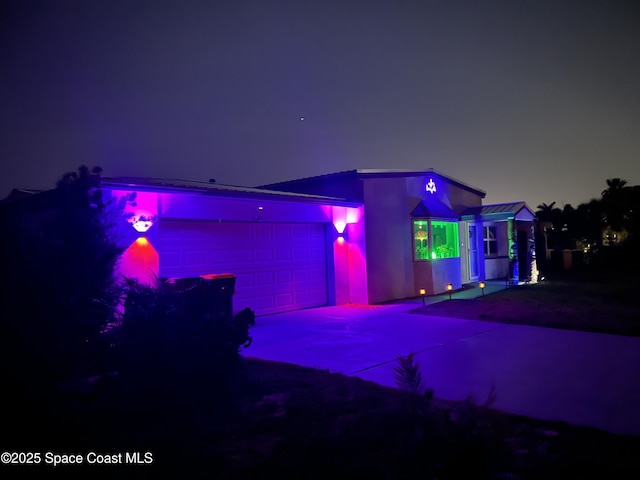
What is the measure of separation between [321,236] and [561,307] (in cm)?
632

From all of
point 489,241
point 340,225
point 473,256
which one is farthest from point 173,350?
point 489,241

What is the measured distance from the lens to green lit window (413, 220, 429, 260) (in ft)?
46.1

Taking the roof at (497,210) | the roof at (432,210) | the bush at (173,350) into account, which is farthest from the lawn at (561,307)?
the bush at (173,350)

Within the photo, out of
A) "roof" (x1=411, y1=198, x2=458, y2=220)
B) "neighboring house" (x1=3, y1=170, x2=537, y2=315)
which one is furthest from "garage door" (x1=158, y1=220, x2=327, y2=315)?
"roof" (x1=411, y1=198, x2=458, y2=220)

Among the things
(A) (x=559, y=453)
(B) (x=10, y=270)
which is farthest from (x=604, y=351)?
(B) (x=10, y=270)

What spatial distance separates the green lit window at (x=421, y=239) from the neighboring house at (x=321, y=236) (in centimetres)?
3

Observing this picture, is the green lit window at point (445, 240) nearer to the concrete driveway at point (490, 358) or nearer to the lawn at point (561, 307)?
the lawn at point (561, 307)

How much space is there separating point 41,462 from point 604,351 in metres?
6.95

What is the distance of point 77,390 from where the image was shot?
4.22 metres

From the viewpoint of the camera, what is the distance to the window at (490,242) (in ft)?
60.3

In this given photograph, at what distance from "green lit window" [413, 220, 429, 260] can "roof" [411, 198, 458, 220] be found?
1.05 ft

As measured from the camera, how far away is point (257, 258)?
432 inches

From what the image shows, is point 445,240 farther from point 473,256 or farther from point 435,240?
point 473,256

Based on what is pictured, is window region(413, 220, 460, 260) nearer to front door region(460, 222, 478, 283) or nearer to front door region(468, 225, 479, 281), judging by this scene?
front door region(460, 222, 478, 283)
